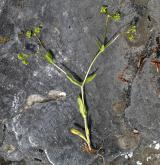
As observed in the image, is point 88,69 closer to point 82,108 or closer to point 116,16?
point 82,108

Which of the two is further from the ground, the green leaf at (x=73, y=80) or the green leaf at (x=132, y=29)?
the green leaf at (x=132, y=29)

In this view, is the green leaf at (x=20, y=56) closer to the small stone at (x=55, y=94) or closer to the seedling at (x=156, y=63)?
the small stone at (x=55, y=94)

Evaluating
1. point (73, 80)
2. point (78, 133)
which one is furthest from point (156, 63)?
point (78, 133)

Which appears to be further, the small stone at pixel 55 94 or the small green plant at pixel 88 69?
the small stone at pixel 55 94

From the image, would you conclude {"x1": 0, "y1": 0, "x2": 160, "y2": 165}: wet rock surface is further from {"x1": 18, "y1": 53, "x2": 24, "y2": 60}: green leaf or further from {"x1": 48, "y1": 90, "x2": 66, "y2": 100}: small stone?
{"x1": 18, "y1": 53, "x2": 24, "y2": 60}: green leaf

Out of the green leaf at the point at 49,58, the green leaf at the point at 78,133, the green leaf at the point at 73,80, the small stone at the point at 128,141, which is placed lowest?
the small stone at the point at 128,141

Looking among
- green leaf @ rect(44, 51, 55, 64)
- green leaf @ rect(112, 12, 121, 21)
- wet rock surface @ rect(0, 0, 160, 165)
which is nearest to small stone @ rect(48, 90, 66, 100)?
wet rock surface @ rect(0, 0, 160, 165)

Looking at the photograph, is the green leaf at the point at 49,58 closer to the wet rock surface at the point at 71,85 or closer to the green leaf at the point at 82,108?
the wet rock surface at the point at 71,85

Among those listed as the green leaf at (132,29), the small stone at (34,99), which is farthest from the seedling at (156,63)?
the small stone at (34,99)

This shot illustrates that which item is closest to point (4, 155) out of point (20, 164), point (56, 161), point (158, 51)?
point (20, 164)
